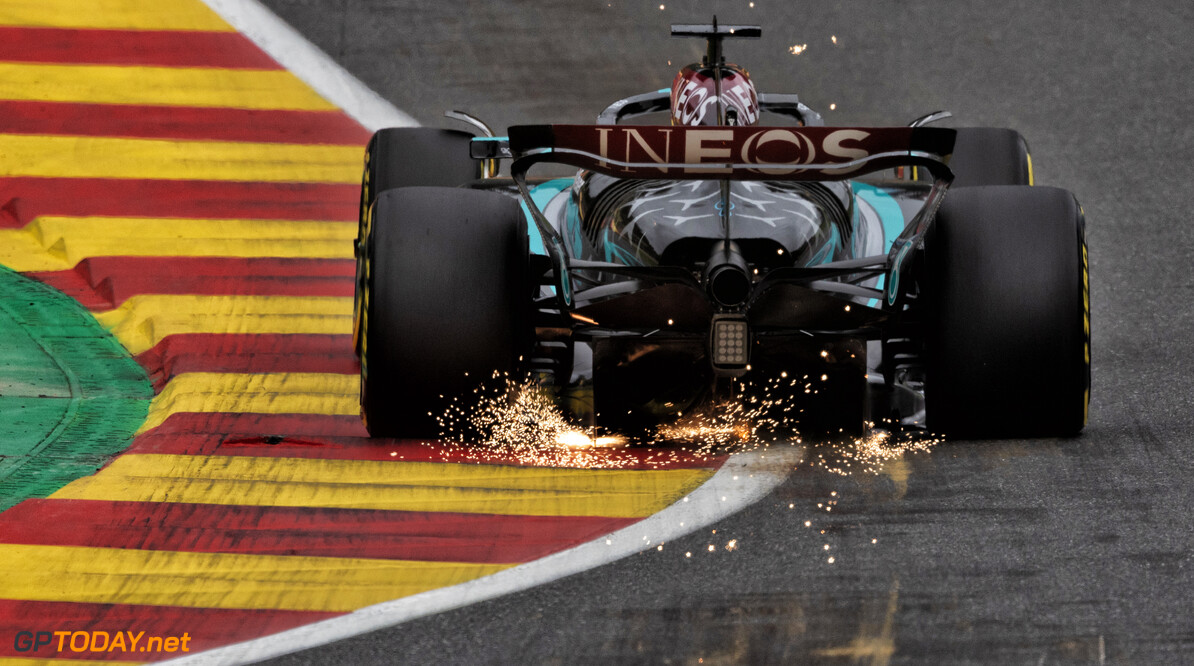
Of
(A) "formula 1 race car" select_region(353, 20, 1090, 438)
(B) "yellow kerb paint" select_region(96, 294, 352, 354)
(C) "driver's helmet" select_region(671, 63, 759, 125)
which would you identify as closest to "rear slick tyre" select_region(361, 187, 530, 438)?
(A) "formula 1 race car" select_region(353, 20, 1090, 438)

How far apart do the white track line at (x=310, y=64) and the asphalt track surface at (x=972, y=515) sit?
0.55 ft

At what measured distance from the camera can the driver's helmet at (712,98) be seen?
6102mm

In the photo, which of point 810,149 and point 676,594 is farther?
point 810,149

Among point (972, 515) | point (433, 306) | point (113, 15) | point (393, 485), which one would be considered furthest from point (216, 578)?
point (113, 15)

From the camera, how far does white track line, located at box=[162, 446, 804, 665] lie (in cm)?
408

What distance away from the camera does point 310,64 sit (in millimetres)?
10750

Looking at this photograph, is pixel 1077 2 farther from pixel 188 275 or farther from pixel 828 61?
pixel 188 275

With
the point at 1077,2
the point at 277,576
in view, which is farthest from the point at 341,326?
the point at 1077,2


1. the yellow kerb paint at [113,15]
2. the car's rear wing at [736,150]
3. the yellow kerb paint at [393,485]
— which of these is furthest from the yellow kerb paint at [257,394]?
the yellow kerb paint at [113,15]

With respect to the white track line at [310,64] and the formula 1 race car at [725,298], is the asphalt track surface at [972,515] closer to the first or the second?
the white track line at [310,64]

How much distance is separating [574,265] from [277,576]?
5.16 ft

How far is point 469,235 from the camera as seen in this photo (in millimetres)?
5547

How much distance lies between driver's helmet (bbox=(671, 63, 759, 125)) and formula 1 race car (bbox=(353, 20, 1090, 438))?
428 mm

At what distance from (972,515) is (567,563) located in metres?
1.26
